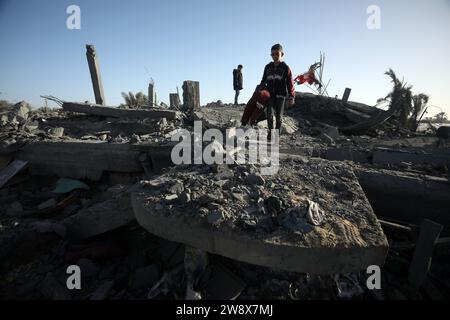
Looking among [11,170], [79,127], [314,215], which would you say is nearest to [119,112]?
[79,127]

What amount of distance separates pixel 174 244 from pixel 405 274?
2.13 m

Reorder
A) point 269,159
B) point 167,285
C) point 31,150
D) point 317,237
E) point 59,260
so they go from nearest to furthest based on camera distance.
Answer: point 317,237 → point 167,285 → point 59,260 → point 269,159 → point 31,150

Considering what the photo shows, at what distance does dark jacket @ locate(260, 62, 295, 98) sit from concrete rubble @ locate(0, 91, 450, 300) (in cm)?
157

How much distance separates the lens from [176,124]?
6.09 metres

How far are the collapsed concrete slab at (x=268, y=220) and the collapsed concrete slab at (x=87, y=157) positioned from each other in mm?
1404

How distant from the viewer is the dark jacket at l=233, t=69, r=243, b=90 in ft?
35.2

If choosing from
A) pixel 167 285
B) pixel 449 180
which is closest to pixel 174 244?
pixel 167 285

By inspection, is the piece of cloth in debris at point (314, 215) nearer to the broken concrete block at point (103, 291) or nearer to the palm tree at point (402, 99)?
the broken concrete block at point (103, 291)

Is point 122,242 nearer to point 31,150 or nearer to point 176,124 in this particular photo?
point 31,150

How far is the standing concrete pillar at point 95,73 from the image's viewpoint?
8.01 m

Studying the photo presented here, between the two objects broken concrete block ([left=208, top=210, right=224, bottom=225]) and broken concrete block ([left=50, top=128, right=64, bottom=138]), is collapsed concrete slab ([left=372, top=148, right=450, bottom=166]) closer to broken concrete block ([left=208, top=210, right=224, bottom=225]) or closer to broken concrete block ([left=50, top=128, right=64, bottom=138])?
broken concrete block ([left=208, top=210, right=224, bottom=225])

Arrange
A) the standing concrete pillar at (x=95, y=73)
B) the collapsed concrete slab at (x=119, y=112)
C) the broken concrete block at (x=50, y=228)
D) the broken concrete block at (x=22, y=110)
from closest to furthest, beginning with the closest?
the broken concrete block at (x=50, y=228), the collapsed concrete slab at (x=119, y=112), the broken concrete block at (x=22, y=110), the standing concrete pillar at (x=95, y=73)

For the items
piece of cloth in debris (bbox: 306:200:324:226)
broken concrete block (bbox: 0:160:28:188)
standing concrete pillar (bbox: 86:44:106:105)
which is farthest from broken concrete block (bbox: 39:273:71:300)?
standing concrete pillar (bbox: 86:44:106:105)

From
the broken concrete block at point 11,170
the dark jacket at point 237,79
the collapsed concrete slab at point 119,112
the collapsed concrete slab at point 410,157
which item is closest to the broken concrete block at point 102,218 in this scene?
the broken concrete block at point 11,170
